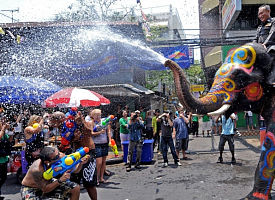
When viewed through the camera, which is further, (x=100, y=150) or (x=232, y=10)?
(x=232, y=10)

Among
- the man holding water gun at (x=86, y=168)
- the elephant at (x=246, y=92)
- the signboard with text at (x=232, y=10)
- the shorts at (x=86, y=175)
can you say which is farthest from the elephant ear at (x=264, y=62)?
the signboard with text at (x=232, y=10)

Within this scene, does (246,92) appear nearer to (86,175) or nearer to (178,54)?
(86,175)

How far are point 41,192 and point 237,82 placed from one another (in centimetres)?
305

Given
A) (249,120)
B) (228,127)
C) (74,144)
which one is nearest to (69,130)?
(74,144)

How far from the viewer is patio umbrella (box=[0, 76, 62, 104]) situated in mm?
7189

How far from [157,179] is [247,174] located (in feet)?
7.44

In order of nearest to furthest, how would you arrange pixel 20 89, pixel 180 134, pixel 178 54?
pixel 20 89, pixel 180 134, pixel 178 54

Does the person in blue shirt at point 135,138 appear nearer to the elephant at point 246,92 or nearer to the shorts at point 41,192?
the shorts at point 41,192

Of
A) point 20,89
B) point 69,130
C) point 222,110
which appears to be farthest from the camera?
point 20,89

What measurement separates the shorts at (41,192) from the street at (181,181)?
2.03 metres

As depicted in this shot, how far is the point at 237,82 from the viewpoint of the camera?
12.6ft

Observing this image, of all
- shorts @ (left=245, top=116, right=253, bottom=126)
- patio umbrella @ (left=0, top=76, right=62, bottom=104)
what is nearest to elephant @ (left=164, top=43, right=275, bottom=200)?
patio umbrella @ (left=0, top=76, right=62, bottom=104)

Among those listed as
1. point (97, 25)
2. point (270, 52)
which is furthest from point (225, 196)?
point (97, 25)

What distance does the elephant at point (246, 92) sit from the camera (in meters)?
3.72
